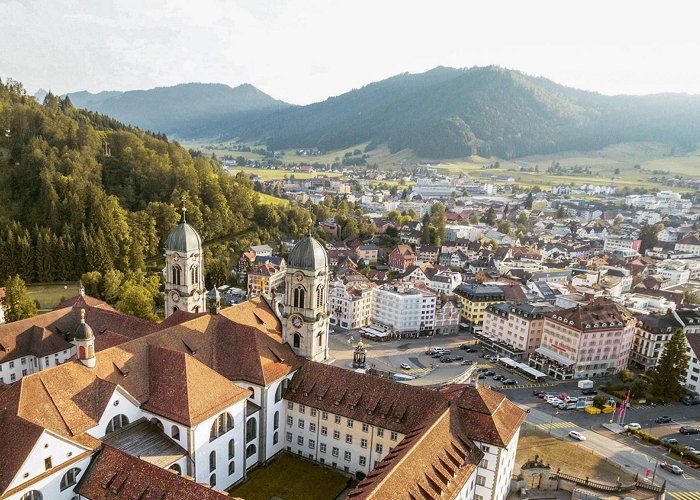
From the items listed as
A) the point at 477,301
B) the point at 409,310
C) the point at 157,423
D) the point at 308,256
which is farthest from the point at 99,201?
the point at 477,301

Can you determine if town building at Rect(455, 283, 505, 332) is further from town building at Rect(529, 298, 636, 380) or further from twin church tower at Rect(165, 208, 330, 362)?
twin church tower at Rect(165, 208, 330, 362)

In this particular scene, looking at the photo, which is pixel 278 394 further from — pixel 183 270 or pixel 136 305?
pixel 136 305

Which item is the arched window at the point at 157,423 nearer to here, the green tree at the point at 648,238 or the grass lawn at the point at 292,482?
the grass lawn at the point at 292,482

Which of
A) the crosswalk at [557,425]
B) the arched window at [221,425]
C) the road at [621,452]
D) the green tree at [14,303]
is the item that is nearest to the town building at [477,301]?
the road at [621,452]

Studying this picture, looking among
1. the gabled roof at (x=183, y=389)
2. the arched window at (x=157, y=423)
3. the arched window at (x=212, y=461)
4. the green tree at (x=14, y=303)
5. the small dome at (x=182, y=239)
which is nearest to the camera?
the gabled roof at (x=183, y=389)

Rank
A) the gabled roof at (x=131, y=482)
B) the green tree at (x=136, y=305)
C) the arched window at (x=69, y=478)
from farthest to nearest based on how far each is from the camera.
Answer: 1. the green tree at (x=136, y=305)
2. the arched window at (x=69, y=478)
3. the gabled roof at (x=131, y=482)

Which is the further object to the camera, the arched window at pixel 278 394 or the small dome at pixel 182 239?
the small dome at pixel 182 239

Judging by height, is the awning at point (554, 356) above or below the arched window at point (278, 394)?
below

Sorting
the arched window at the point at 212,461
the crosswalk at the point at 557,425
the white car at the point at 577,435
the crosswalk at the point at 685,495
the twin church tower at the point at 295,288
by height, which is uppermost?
the twin church tower at the point at 295,288
